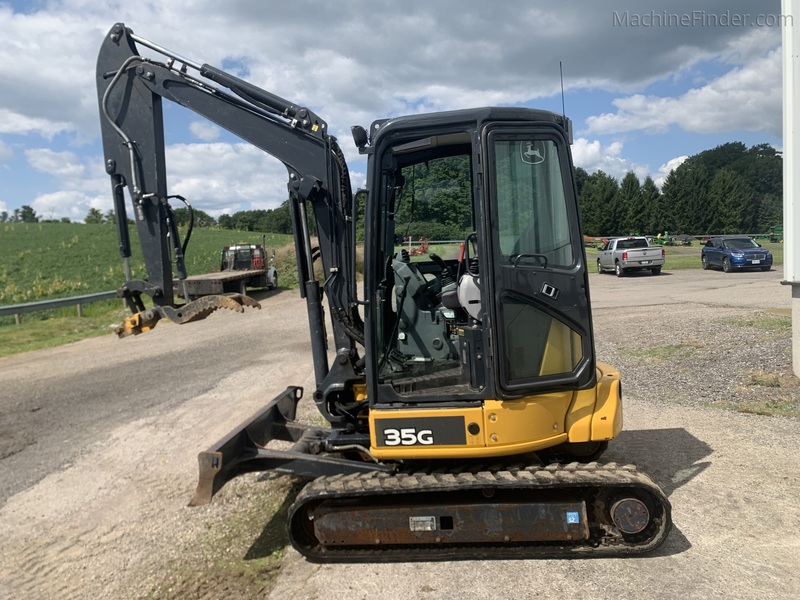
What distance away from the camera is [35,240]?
41969 mm

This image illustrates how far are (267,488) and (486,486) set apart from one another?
2.36 meters

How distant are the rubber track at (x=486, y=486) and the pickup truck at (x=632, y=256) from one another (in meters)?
24.4

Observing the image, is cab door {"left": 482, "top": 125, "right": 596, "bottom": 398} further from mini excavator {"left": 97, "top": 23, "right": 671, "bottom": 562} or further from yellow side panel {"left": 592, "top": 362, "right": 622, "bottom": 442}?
yellow side panel {"left": 592, "top": 362, "right": 622, "bottom": 442}

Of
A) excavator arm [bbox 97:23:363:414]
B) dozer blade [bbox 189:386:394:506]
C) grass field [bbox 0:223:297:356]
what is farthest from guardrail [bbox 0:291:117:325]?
dozer blade [bbox 189:386:394:506]

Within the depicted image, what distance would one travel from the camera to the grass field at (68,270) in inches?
645

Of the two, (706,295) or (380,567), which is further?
(706,295)

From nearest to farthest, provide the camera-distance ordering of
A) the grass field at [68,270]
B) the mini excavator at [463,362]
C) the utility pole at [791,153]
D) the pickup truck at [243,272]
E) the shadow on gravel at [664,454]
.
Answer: the mini excavator at [463,362] → the shadow on gravel at [664,454] → the utility pole at [791,153] → the grass field at [68,270] → the pickup truck at [243,272]

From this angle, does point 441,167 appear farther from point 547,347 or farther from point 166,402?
point 166,402

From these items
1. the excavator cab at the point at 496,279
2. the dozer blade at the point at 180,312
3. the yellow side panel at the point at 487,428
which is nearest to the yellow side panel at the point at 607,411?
the excavator cab at the point at 496,279

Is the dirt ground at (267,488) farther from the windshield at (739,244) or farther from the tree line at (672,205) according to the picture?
the tree line at (672,205)

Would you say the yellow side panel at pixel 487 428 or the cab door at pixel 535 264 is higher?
the cab door at pixel 535 264

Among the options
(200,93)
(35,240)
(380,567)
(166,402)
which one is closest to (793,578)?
(380,567)

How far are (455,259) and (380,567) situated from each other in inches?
88.3

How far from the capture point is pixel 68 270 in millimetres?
29469
